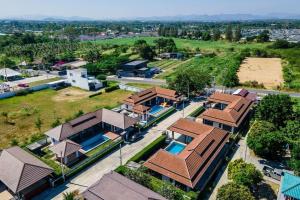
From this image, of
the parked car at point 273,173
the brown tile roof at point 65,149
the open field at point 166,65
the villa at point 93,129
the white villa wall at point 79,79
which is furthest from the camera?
the open field at point 166,65

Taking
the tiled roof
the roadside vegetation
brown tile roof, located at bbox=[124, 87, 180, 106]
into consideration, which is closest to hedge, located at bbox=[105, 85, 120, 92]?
brown tile roof, located at bbox=[124, 87, 180, 106]

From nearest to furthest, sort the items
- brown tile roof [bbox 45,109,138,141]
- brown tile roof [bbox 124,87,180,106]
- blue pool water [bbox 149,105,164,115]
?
1. brown tile roof [bbox 45,109,138,141]
2. brown tile roof [bbox 124,87,180,106]
3. blue pool water [bbox 149,105,164,115]

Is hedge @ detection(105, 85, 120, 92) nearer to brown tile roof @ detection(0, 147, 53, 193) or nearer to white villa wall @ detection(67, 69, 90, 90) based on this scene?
white villa wall @ detection(67, 69, 90, 90)

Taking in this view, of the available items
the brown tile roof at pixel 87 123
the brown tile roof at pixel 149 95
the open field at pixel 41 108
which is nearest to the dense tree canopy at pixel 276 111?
the brown tile roof at pixel 149 95

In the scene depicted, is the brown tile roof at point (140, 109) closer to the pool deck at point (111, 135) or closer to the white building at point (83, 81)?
the pool deck at point (111, 135)

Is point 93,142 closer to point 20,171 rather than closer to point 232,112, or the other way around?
point 20,171

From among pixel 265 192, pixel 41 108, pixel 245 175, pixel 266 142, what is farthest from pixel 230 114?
pixel 41 108
